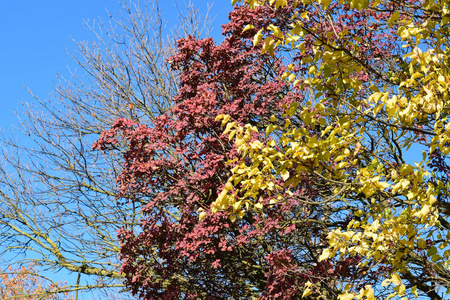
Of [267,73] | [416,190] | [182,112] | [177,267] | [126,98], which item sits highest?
[126,98]

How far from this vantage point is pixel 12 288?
17.2 m

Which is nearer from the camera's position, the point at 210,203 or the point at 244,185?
the point at 244,185

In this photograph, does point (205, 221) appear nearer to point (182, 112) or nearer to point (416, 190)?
point (182, 112)

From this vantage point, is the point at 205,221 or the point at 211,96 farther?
the point at 211,96

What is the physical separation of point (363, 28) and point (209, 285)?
518 centimetres

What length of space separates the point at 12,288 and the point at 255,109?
14543mm

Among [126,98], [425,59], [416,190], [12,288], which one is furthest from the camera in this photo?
[12,288]

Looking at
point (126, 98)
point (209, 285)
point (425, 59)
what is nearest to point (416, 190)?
point (425, 59)

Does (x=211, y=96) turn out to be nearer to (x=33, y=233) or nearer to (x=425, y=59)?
(x=425, y=59)

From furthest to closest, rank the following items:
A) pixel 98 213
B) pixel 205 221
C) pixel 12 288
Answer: pixel 12 288 → pixel 98 213 → pixel 205 221

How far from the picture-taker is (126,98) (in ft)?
37.4

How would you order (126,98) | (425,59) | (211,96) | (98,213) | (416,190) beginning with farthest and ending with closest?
1. (126,98)
2. (98,213)
3. (211,96)
4. (416,190)
5. (425,59)

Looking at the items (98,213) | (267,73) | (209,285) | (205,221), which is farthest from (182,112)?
(98,213)

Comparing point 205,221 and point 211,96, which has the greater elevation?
point 211,96
